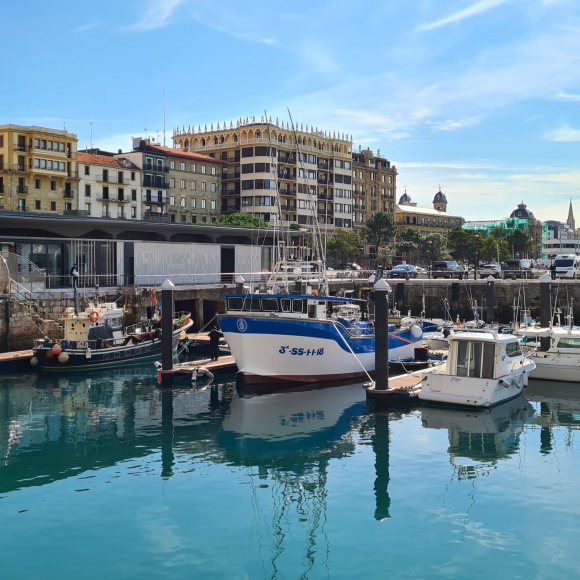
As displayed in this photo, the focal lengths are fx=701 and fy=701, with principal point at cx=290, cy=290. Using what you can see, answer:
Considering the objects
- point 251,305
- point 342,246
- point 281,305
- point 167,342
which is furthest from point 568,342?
point 342,246

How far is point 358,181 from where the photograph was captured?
13662 centimetres

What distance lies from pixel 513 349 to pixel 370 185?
112525 millimetres

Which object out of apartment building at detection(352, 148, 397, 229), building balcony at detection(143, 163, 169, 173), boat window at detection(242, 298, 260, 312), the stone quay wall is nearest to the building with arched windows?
apartment building at detection(352, 148, 397, 229)

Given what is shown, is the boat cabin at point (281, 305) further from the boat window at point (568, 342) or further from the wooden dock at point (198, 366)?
the boat window at point (568, 342)

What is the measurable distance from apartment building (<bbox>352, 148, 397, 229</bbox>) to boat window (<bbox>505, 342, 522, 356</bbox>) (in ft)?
344

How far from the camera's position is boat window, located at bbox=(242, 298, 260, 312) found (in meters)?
33.2

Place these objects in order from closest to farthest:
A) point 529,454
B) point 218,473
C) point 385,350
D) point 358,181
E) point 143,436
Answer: point 218,473 → point 529,454 → point 143,436 → point 385,350 → point 358,181

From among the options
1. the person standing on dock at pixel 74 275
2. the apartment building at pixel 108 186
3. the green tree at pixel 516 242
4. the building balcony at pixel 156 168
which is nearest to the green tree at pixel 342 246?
the building balcony at pixel 156 168

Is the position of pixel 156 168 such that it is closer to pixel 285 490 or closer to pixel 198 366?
pixel 198 366

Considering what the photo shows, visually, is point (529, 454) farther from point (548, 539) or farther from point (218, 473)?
point (218, 473)

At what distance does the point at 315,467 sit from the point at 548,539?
7418 mm

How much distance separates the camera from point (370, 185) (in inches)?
5492

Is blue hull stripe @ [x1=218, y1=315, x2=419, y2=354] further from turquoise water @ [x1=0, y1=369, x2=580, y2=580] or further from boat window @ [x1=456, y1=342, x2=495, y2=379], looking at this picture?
boat window @ [x1=456, y1=342, x2=495, y2=379]

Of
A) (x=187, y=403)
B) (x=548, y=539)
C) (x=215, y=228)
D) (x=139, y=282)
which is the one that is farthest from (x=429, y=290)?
(x=548, y=539)
